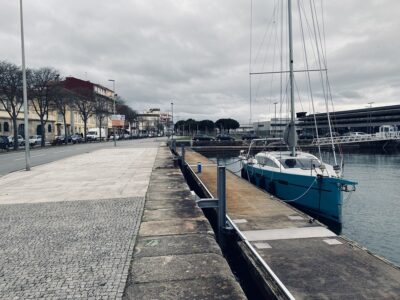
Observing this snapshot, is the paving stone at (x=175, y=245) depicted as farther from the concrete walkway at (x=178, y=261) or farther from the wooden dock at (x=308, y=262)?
the wooden dock at (x=308, y=262)

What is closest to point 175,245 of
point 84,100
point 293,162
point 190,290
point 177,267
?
→ point 177,267

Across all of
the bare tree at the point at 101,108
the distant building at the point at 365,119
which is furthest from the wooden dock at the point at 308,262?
the distant building at the point at 365,119

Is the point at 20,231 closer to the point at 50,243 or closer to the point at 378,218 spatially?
the point at 50,243

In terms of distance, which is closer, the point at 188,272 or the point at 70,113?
the point at 188,272

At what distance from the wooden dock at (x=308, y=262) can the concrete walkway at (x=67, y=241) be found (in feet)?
7.63

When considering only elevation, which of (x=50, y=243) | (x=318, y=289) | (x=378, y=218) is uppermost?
(x=50, y=243)

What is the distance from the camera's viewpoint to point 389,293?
5.16m

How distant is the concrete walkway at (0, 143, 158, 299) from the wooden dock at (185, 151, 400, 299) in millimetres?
2326

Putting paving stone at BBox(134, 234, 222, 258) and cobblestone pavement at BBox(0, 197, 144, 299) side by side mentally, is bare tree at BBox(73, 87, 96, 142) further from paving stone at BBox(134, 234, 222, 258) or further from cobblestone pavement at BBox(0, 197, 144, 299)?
paving stone at BBox(134, 234, 222, 258)

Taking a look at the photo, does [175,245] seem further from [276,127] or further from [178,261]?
[276,127]

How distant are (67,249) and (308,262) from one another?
13.5 feet

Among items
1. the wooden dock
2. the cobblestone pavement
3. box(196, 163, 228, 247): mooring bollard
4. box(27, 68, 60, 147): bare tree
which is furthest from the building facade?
the wooden dock

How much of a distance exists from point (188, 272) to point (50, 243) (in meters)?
2.82

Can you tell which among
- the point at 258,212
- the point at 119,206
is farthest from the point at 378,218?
the point at 119,206
